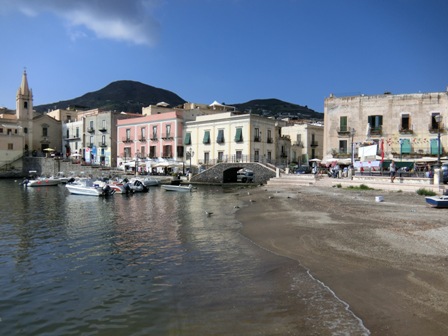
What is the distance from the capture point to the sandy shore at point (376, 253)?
740 centimetres

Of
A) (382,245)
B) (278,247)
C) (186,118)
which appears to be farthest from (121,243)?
(186,118)

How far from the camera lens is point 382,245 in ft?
40.5

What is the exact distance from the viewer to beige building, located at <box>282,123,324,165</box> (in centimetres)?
6544

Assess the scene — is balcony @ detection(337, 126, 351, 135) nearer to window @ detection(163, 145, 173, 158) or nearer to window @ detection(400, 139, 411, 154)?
window @ detection(400, 139, 411, 154)

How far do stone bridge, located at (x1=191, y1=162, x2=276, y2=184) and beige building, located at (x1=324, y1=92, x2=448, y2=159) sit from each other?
8.37 m

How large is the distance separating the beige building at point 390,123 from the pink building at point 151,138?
2564 cm

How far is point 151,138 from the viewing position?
217ft

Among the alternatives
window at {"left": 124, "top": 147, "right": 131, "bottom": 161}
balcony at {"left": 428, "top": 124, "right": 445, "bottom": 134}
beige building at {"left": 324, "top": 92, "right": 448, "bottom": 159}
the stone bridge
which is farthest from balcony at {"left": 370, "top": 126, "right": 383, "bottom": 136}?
window at {"left": 124, "top": 147, "right": 131, "bottom": 161}

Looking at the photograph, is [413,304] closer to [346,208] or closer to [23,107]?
[346,208]

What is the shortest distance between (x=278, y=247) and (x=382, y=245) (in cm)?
342

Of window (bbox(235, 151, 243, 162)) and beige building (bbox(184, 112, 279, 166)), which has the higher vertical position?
beige building (bbox(184, 112, 279, 166))

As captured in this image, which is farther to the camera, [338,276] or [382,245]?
[382,245]

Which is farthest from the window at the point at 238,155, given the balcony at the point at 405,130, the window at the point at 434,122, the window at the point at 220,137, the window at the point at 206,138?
the window at the point at 434,122

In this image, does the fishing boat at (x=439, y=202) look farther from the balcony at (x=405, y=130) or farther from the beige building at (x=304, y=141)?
the beige building at (x=304, y=141)
